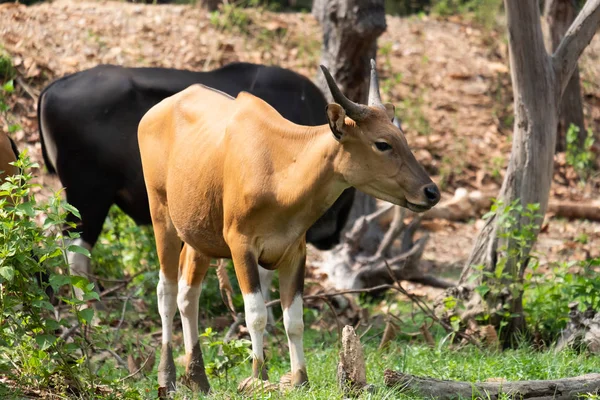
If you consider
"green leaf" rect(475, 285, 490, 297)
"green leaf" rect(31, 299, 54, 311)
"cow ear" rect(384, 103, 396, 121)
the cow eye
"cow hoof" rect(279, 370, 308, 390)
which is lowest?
"green leaf" rect(475, 285, 490, 297)

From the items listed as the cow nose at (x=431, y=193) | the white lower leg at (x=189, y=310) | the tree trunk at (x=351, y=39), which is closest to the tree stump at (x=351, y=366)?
the cow nose at (x=431, y=193)

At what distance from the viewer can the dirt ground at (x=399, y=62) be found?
11.2 metres

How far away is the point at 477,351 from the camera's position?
646 cm

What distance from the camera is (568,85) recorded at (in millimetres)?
12500

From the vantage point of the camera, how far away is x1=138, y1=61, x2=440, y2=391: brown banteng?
472cm

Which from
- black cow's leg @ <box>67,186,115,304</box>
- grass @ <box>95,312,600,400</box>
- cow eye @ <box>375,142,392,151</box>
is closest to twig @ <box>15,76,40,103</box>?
black cow's leg @ <box>67,186,115,304</box>

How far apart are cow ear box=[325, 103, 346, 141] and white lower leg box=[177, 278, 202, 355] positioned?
56.9 inches

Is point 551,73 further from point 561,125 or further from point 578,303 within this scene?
point 561,125

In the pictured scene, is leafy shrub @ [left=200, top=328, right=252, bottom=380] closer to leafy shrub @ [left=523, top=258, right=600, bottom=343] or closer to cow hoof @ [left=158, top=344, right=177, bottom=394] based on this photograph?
cow hoof @ [left=158, top=344, right=177, bottom=394]

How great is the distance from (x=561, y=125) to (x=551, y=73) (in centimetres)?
624

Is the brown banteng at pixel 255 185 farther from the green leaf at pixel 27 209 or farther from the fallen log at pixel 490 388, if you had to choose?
the green leaf at pixel 27 209

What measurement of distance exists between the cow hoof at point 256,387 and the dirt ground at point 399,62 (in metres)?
5.62

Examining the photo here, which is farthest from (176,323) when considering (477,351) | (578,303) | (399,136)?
(399,136)

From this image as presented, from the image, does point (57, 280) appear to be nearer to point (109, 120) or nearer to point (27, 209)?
point (27, 209)
